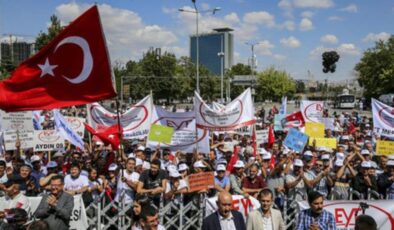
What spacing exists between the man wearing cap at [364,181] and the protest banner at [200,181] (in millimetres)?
3238

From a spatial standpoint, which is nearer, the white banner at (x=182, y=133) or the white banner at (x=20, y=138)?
the white banner at (x=20, y=138)

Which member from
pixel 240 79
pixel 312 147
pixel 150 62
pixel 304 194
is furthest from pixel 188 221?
pixel 240 79

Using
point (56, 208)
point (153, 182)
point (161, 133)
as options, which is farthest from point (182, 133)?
point (56, 208)

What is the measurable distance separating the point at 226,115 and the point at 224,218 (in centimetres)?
670

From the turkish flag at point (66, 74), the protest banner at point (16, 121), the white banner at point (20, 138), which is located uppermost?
the turkish flag at point (66, 74)

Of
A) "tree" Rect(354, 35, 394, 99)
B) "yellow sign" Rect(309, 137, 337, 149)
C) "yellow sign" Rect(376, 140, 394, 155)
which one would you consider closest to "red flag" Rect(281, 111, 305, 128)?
"yellow sign" Rect(309, 137, 337, 149)

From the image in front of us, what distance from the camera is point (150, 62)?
6706 centimetres

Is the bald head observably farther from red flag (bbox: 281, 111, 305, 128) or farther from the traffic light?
the traffic light

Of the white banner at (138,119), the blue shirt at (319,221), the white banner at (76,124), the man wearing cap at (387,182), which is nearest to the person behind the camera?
the blue shirt at (319,221)

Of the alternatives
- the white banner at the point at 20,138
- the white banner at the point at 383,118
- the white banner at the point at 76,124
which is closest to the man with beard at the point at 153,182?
the white banner at the point at 20,138

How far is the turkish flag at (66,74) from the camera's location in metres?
6.73

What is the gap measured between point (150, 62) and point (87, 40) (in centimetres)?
6084

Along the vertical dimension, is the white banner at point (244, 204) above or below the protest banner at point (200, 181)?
A: below

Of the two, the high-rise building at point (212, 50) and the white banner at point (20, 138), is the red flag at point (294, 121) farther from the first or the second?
the high-rise building at point (212, 50)
